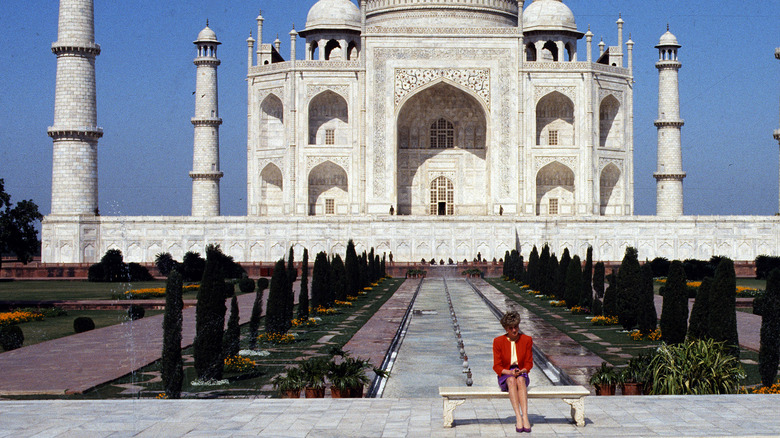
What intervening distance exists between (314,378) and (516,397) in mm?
2298

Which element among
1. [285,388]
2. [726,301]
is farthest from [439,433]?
[726,301]

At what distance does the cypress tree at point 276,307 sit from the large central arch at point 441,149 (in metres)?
25.6

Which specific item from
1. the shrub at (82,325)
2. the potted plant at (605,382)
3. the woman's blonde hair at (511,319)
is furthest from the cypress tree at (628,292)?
the shrub at (82,325)

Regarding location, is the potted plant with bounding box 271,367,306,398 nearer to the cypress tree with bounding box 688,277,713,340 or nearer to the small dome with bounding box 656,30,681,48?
the cypress tree with bounding box 688,277,713,340

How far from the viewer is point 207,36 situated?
38125 millimetres

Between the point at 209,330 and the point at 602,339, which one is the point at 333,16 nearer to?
the point at 602,339

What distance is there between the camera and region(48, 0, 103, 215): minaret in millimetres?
30375

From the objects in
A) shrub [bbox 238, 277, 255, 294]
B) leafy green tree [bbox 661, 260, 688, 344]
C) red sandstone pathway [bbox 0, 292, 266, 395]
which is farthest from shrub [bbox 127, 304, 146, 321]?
leafy green tree [bbox 661, 260, 688, 344]

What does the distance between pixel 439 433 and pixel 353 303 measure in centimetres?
1314

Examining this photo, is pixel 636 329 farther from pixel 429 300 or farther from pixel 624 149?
pixel 624 149

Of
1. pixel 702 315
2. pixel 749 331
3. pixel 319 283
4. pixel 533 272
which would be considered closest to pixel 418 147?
pixel 533 272

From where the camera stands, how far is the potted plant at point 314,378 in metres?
8.00

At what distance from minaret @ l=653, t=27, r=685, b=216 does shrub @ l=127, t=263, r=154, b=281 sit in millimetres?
20465

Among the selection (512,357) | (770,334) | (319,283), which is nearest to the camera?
(512,357)
